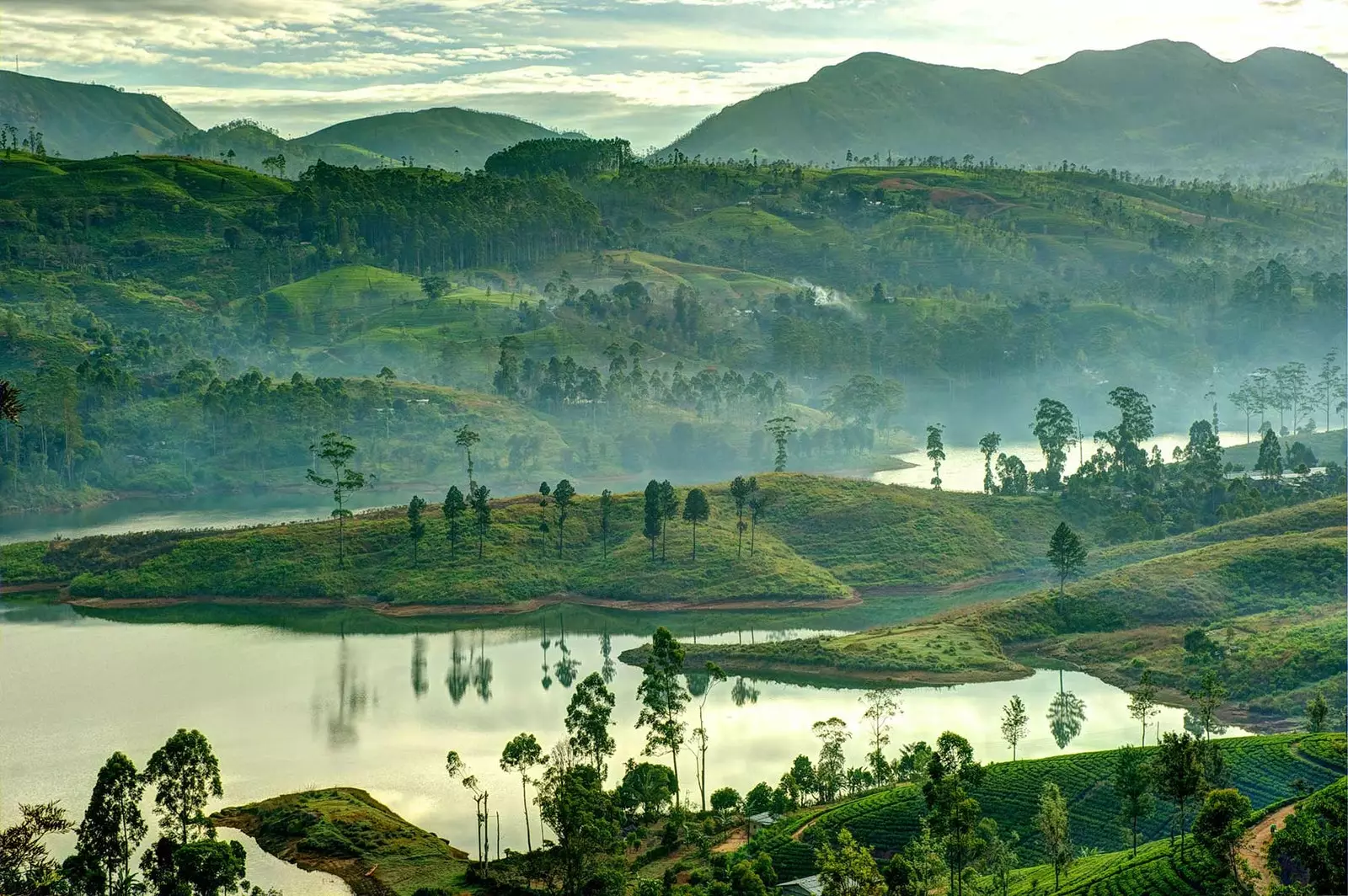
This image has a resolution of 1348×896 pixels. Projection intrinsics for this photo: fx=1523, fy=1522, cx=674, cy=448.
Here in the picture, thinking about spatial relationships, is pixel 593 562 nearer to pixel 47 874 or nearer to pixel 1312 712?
pixel 1312 712

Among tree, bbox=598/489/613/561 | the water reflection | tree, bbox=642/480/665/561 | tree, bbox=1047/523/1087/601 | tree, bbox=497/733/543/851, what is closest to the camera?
tree, bbox=497/733/543/851

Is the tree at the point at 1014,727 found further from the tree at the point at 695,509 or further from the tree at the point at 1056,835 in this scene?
the tree at the point at 695,509

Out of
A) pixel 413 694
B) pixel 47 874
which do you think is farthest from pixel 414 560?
pixel 47 874

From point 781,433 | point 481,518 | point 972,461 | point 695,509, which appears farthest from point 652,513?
point 972,461

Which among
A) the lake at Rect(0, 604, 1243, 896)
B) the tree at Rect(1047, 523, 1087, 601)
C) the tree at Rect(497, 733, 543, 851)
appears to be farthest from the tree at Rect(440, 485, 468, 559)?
the tree at Rect(497, 733, 543, 851)

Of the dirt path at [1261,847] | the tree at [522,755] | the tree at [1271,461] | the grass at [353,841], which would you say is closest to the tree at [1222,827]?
the dirt path at [1261,847]

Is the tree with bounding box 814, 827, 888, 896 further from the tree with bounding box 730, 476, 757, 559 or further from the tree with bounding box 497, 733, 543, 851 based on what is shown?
the tree with bounding box 730, 476, 757, 559
